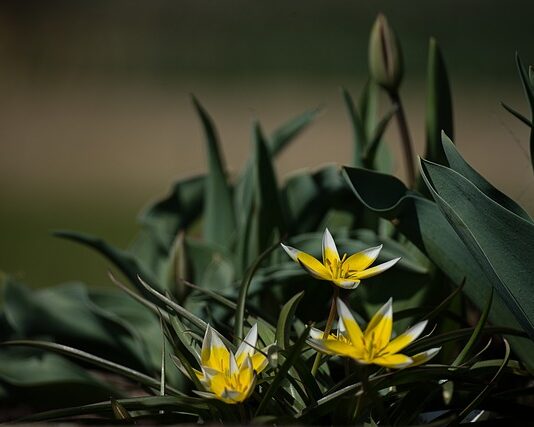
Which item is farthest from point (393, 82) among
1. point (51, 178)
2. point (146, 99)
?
point (146, 99)

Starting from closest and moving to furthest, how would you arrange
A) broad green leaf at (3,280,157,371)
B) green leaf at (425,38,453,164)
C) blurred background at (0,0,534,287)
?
green leaf at (425,38,453,164)
broad green leaf at (3,280,157,371)
blurred background at (0,0,534,287)

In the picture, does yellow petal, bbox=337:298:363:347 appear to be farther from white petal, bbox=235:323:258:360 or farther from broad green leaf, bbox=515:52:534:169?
broad green leaf, bbox=515:52:534:169

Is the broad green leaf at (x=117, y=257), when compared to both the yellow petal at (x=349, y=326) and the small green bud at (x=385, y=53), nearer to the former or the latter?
the small green bud at (x=385, y=53)

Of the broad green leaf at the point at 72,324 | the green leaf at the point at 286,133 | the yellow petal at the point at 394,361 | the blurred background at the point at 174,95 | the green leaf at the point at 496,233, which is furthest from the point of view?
the blurred background at the point at 174,95

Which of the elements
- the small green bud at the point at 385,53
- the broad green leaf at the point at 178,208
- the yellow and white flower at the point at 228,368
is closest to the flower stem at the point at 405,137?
the small green bud at the point at 385,53

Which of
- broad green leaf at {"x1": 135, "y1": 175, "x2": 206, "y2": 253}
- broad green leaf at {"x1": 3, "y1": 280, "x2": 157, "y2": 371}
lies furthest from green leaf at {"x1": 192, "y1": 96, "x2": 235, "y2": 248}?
broad green leaf at {"x1": 3, "y1": 280, "x2": 157, "y2": 371}
